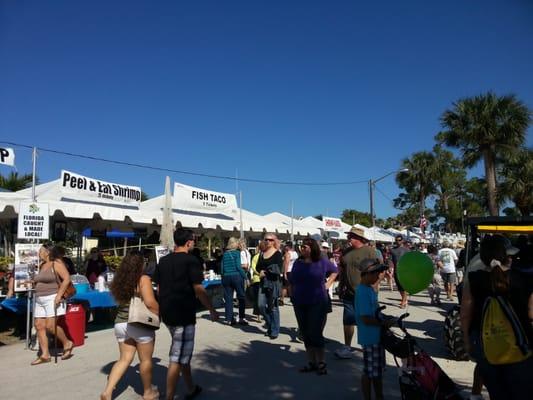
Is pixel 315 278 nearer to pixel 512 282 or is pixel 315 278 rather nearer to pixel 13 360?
pixel 512 282

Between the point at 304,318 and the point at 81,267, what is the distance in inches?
379

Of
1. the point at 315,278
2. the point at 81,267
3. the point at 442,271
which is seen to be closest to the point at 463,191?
the point at 442,271

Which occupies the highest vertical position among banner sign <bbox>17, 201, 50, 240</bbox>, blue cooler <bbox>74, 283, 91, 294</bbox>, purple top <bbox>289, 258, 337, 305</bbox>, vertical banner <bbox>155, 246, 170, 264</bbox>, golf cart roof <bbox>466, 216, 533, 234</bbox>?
banner sign <bbox>17, 201, 50, 240</bbox>

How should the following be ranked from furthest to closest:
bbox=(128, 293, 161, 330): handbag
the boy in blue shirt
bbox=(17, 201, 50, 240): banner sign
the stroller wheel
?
bbox=(17, 201, 50, 240): banner sign → the stroller wheel → bbox=(128, 293, 161, 330): handbag → the boy in blue shirt

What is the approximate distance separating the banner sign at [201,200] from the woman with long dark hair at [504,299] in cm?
1096

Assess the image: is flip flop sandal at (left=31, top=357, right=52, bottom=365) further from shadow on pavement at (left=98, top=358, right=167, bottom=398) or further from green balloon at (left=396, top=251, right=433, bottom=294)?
green balloon at (left=396, top=251, right=433, bottom=294)

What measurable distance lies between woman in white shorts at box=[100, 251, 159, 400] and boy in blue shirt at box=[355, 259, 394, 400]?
6.24ft

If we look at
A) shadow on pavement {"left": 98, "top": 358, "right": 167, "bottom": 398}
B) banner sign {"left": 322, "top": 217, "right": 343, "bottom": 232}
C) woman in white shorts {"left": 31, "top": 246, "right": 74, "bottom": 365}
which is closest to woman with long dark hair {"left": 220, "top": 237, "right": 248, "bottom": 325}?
shadow on pavement {"left": 98, "top": 358, "right": 167, "bottom": 398}

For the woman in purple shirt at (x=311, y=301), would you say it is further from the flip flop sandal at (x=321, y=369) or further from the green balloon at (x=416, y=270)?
the green balloon at (x=416, y=270)

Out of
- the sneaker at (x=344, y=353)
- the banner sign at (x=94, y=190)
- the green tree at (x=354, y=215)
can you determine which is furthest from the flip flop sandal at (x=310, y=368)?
the green tree at (x=354, y=215)

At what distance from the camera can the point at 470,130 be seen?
81.8 ft

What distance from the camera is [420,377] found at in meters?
3.40

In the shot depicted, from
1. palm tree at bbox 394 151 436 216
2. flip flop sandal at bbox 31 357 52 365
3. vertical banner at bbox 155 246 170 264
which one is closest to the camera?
flip flop sandal at bbox 31 357 52 365

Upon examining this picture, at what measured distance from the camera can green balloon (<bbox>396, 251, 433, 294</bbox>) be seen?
176 inches
